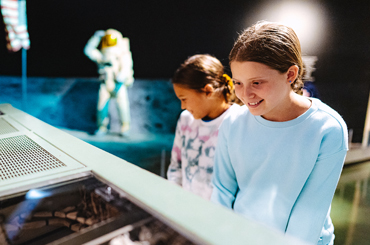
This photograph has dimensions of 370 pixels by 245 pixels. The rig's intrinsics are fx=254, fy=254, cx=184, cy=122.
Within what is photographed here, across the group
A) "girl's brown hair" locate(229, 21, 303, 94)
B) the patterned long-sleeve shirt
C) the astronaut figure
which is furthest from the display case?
the astronaut figure

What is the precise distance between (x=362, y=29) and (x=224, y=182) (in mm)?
1930

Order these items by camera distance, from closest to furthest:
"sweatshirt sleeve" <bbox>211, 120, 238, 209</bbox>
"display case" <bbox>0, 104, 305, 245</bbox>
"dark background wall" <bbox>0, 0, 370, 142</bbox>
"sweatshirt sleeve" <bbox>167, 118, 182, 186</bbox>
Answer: "display case" <bbox>0, 104, 305, 245</bbox>
"sweatshirt sleeve" <bbox>211, 120, 238, 209</bbox>
"sweatshirt sleeve" <bbox>167, 118, 182, 186</bbox>
"dark background wall" <bbox>0, 0, 370, 142</bbox>

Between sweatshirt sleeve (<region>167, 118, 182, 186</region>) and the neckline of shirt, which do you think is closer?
the neckline of shirt

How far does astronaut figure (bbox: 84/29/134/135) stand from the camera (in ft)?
14.9

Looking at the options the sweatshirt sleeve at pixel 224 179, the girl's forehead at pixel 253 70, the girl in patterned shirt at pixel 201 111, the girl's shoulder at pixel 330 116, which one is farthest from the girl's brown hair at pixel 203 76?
the girl's shoulder at pixel 330 116

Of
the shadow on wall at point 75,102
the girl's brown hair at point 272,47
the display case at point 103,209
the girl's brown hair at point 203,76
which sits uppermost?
the girl's brown hair at point 272,47

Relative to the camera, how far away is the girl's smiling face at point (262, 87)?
853 millimetres

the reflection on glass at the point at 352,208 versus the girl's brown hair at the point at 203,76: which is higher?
the girl's brown hair at the point at 203,76

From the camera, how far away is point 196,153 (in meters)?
1.45

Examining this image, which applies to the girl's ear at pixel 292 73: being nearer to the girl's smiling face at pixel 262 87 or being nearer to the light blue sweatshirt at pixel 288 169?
the girl's smiling face at pixel 262 87

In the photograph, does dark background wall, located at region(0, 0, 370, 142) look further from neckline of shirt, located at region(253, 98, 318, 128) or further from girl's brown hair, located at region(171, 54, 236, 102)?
neckline of shirt, located at region(253, 98, 318, 128)

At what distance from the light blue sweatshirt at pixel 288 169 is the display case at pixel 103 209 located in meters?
0.42

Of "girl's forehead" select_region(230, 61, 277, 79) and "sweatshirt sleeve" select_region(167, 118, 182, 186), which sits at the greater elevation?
"girl's forehead" select_region(230, 61, 277, 79)

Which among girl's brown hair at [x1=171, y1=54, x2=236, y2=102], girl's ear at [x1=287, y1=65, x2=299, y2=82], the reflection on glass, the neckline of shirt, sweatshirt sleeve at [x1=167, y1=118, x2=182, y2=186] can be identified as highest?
girl's ear at [x1=287, y1=65, x2=299, y2=82]
